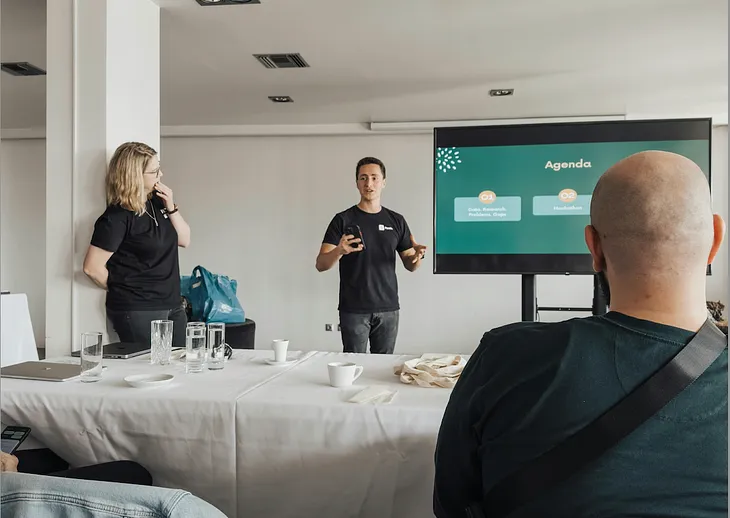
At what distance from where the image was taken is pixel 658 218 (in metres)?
0.96

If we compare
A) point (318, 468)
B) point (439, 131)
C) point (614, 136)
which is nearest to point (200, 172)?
point (439, 131)

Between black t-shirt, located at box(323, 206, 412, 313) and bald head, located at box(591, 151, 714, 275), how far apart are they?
7.44ft

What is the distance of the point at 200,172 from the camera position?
269 inches

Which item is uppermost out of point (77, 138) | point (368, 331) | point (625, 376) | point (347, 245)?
point (77, 138)

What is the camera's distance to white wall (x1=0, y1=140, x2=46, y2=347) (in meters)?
7.21

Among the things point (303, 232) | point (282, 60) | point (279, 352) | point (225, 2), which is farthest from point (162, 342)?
point (303, 232)

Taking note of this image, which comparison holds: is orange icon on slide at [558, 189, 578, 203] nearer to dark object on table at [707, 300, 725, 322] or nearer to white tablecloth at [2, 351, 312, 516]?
white tablecloth at [2, 351, 312, 516]

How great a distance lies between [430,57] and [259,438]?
11.1 feet

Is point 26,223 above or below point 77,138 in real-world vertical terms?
below

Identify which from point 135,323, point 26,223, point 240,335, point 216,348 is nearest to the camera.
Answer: point 216,348

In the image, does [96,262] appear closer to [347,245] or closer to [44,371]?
[44,371]

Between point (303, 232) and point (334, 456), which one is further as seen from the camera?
point (303, 232)

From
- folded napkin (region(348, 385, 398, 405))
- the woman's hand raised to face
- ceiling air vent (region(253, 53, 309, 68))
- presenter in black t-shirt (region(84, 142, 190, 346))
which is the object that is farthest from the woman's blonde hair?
ceiling air vent (region(253, 53, 309, 68))

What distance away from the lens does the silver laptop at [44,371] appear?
1.87 meters
